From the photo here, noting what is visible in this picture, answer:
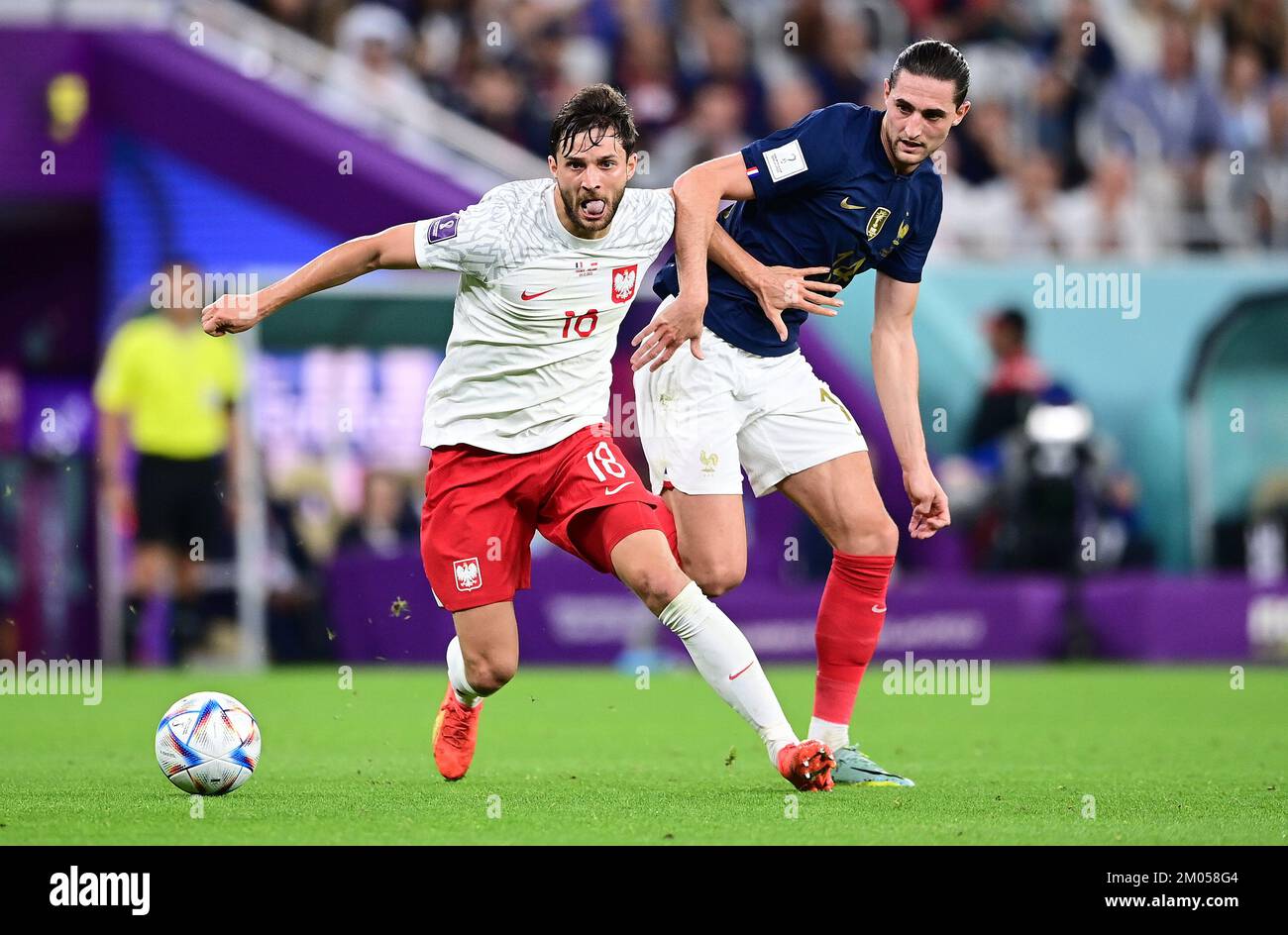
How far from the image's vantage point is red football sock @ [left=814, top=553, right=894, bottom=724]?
675 cm

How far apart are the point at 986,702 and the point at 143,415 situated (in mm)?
5883

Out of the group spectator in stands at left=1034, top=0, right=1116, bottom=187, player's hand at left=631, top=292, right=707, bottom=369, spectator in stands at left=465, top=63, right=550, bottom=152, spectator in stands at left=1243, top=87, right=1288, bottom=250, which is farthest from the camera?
spectator in stands at left=1034, top=0, right=1116, bottom=187

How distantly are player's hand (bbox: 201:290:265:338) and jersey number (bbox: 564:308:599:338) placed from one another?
108 cm

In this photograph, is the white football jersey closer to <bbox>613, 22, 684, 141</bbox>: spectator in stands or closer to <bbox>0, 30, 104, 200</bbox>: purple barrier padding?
<bbox>0, 30, 104, 200</bbox>: purple barrier padding

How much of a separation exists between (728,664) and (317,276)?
1.82 meters

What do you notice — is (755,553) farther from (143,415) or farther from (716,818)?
(716,818)

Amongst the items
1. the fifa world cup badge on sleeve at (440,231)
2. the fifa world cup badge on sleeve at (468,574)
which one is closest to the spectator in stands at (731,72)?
the fifa world cup badge on sleeve at (468,574)

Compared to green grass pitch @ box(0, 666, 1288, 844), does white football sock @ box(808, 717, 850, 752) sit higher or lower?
higher

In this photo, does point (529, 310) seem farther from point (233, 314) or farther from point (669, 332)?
point (233, 314)

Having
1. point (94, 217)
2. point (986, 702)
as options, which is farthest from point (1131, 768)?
point (94, 217)

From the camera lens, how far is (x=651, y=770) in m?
7.12

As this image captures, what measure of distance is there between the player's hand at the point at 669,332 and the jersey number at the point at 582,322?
299 mm

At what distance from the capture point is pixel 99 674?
41.0ft

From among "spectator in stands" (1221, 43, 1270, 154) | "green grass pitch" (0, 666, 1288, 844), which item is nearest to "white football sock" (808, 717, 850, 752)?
"green grass pitch" (0, 666, 1288, 844)
